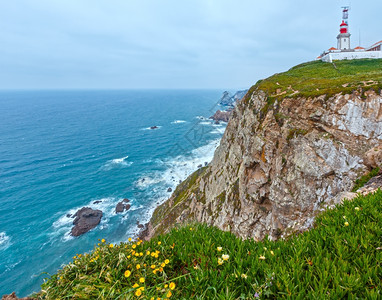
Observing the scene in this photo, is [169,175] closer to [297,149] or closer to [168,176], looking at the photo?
[168,176]

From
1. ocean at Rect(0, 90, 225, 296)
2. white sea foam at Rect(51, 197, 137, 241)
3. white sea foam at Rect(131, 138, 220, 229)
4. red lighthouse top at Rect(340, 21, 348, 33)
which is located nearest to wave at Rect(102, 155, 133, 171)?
ocean at Rect(0, 90, 225, 296)

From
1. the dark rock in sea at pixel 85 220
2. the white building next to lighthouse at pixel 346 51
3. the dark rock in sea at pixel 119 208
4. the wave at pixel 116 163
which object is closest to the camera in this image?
the white building next to lighthouse at pixel 346 51

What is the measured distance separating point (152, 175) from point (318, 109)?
54.4 meters

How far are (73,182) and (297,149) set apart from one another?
62995 millimetres

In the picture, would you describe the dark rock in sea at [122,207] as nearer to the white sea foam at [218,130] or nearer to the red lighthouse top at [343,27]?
the white sea foam at [218,130]

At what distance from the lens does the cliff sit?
58.6 ft

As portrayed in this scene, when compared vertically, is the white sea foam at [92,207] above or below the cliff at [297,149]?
below

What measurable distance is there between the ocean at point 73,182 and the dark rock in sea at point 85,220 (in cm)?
130

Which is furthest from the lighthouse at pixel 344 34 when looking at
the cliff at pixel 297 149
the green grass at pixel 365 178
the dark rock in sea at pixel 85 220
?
the dark rock in sea at pixel 85 220

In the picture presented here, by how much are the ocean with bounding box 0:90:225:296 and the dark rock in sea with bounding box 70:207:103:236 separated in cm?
130

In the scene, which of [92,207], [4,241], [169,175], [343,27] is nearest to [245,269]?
[92,207]

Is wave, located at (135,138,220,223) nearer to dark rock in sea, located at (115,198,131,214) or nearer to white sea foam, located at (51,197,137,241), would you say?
dark rock in sea, located at (115,198,131,214)

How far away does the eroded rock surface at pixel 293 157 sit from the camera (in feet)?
58.4

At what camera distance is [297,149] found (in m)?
21.2
